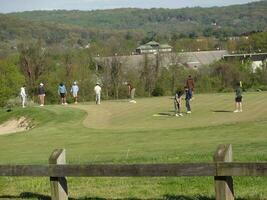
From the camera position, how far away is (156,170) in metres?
7.34

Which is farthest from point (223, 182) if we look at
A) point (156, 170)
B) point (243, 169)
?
point (156, 170)

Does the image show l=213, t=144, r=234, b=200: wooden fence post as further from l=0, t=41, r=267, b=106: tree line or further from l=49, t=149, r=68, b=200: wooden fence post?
l=0, t=41, r=267, b=106: tree line

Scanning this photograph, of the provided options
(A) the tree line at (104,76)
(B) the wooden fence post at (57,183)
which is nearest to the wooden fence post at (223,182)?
(B) the wooden fence post at (57,183)

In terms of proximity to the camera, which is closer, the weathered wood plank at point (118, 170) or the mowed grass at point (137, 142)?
the weathered wood plank at point (118, 170)

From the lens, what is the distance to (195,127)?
26.5 meters

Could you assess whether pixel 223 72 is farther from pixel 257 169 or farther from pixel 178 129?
pixel 257 169

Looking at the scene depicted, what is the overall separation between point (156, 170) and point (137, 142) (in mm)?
15296

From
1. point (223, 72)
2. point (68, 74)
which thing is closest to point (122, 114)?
point (68, 74)

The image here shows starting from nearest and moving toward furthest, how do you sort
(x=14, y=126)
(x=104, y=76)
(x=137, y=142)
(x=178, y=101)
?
(x=137, y=142), (x=178, y=101), (x=14, y=126), (x=104, y=76)

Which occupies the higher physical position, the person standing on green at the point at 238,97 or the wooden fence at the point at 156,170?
the wooden fence at the point at 156,170

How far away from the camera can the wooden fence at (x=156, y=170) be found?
22.5 ft

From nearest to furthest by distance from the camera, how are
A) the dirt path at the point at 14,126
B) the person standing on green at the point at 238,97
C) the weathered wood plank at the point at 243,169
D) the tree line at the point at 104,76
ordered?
the weathered wood plank at the point at 243,169, the person standing on green at the point at 238,97, the dirt path at the point at 14,126, the tree line at the point at 104,76

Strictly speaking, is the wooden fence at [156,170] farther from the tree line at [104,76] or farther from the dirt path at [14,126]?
the tree line at [104,76]

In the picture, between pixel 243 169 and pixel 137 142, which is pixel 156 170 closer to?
pixel 243 169
